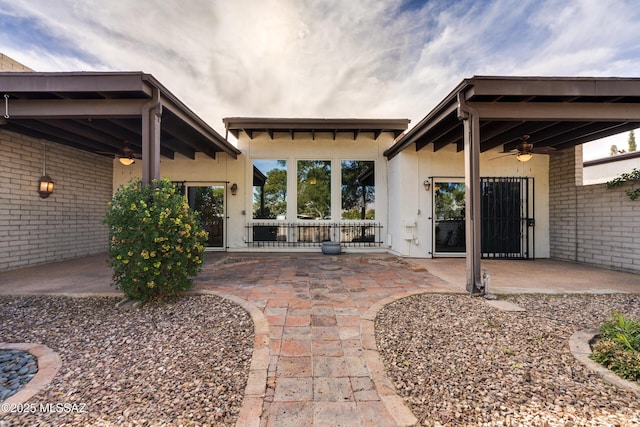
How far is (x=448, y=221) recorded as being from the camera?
6.26 metres

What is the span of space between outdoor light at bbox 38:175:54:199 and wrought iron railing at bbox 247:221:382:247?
417cm

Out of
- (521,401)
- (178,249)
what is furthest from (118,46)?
(521,401)

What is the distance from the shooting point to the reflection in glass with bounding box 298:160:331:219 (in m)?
7.00

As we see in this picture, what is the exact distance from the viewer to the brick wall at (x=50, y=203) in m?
4.79

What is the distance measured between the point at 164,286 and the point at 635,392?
13.4ft

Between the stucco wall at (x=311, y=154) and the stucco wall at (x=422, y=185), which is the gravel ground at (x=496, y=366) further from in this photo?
the stucco wall at (x=311, y=154)

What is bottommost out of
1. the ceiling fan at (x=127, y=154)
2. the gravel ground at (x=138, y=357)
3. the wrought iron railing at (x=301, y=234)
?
the gravel ground at (x=138, y=357)

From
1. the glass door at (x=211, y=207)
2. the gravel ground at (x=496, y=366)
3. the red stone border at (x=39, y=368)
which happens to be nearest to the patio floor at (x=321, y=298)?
the gravel ground at (x=496, y=366)

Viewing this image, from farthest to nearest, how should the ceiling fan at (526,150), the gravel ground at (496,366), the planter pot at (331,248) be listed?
the planter pot at (331,248) < the ceiling fan at (526,150) < the gravel ground at (496,366)

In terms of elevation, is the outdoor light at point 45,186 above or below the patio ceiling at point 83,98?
below

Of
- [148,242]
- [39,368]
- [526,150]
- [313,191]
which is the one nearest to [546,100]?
[526,150]

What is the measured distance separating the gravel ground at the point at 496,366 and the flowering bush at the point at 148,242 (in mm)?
2407

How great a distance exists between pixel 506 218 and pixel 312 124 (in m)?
5.26

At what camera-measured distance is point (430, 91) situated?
7465mm
